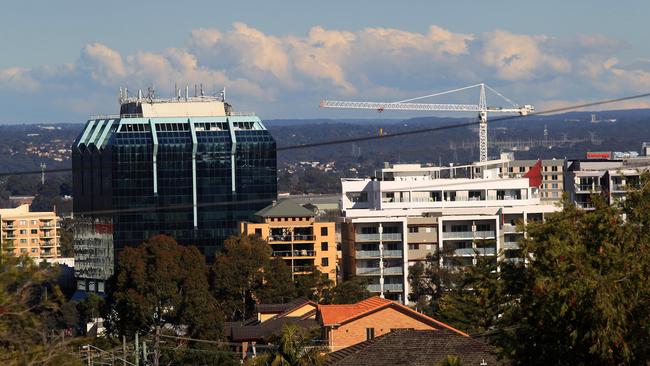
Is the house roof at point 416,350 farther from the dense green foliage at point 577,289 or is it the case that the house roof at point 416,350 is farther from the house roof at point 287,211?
the house roof at point 287,211

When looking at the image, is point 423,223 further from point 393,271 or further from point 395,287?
point 395,287

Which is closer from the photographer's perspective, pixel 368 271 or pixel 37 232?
pixel 368 271

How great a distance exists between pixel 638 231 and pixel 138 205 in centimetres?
11237

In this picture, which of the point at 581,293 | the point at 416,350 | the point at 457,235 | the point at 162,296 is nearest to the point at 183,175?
the point at 457,235

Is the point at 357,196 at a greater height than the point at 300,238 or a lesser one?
greater

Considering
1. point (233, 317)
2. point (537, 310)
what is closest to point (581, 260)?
point (537, 310)

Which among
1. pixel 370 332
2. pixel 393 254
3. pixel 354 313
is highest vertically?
pixel 393 254

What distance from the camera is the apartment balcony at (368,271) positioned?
11911 cm

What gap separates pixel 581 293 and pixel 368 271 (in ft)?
286

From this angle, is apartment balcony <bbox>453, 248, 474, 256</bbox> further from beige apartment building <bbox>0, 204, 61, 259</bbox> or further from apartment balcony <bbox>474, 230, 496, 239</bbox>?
beige apartment building <bbox>0, 204, 61, 259</bbox>

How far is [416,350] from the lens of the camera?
50906 mm

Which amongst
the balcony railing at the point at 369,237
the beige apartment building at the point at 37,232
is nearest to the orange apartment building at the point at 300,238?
the balcony railing at the point at 369,237

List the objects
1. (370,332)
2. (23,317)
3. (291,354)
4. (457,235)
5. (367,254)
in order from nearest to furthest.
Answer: (23,317), (291,354), (370,332), (367,254), (457,235)

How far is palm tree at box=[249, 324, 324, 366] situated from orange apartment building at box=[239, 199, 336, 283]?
64.0 metres
